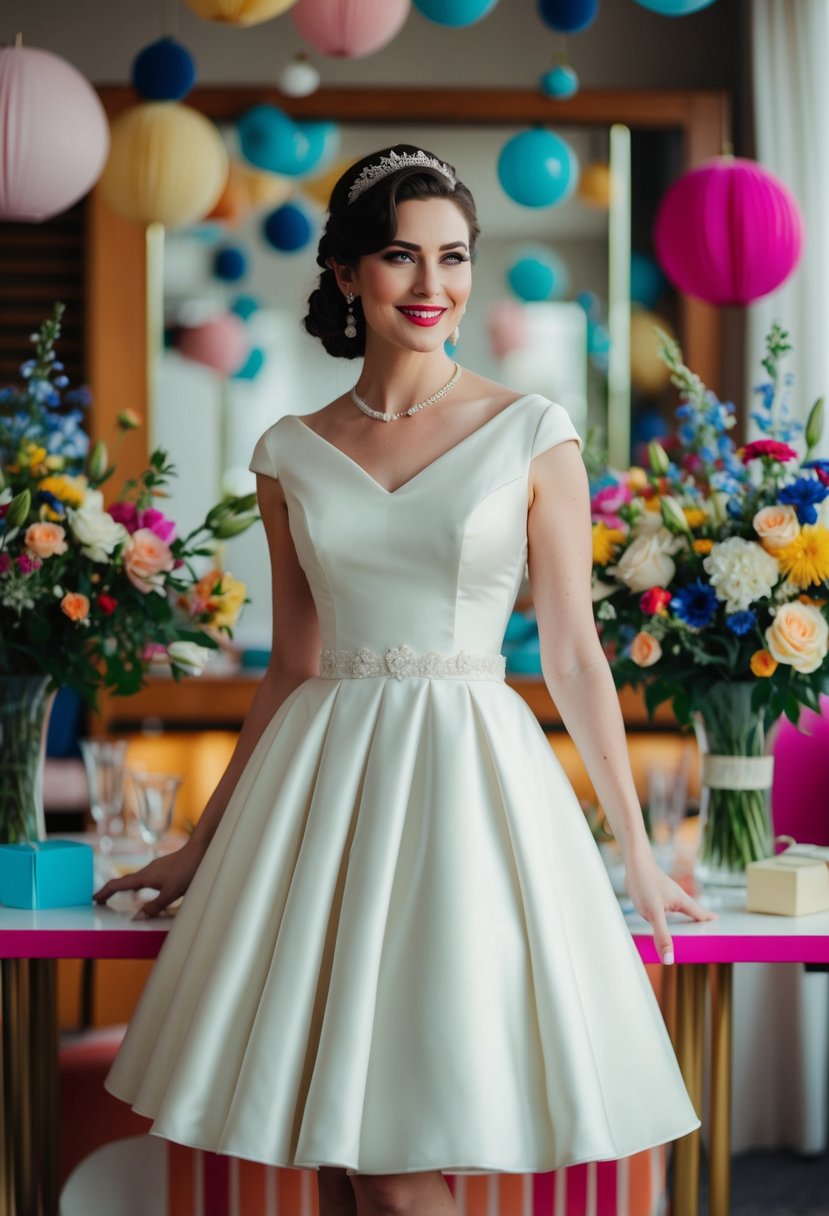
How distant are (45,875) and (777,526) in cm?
115

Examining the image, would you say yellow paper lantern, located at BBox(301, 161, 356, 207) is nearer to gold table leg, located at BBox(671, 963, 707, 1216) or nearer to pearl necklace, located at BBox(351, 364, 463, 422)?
pearl necklace, located at BBox(351, 364, 463, 422)

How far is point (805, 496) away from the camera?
6.67ft

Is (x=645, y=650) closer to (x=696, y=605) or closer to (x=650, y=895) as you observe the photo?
(x=696, y=605)

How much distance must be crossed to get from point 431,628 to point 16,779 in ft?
2.69

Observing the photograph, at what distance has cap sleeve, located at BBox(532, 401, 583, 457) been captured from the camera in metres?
1.77

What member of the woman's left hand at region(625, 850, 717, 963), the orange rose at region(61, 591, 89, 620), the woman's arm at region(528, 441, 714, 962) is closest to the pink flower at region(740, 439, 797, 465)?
the woman's arm at region(528, 441, 714, 962)

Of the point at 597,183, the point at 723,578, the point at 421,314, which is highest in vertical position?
the point at 597,183

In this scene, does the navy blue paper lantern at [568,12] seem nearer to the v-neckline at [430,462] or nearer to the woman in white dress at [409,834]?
the woman in white dress at [409,834]

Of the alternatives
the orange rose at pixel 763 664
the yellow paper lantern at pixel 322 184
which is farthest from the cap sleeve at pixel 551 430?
the yellow paper lantern at pixel 322 184

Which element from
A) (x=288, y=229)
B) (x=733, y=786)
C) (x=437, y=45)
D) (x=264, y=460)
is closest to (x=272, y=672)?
(x=264, y=460)

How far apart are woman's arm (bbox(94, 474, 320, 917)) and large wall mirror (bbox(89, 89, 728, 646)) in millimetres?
3098

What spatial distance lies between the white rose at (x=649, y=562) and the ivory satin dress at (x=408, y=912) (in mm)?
314

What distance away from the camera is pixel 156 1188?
217cm

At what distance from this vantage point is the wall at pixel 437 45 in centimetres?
523
